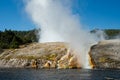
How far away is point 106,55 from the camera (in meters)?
133

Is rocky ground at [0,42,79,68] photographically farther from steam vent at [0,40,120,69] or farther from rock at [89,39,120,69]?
rock at [89,39,120,69]

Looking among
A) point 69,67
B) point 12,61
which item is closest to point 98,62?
point 69,67

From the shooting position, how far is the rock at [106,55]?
129 metres

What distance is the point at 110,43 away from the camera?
5679 inches

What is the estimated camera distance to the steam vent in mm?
131375

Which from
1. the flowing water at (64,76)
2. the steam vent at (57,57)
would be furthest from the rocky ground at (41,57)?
the flowing water at (64,76)

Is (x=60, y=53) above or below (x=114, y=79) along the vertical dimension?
above

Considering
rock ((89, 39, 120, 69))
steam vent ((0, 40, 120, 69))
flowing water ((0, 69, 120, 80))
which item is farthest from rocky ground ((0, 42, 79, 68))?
flowing water ((0, 69, 120, 80))

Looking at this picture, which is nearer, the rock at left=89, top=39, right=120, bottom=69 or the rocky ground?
the rock at left=89, top=39, right=120, bottom=69

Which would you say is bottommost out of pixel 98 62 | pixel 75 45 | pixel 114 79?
pixel 114 79

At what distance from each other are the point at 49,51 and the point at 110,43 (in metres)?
27.8

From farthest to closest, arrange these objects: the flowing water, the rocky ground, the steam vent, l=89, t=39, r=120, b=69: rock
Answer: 1. the rocky ground
2. the steam vent
3. l=89, t=39, r=120, b=69: rock
4. the flowing water

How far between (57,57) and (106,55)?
72.0ft

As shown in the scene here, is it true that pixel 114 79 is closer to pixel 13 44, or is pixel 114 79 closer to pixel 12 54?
pixel 12 54
